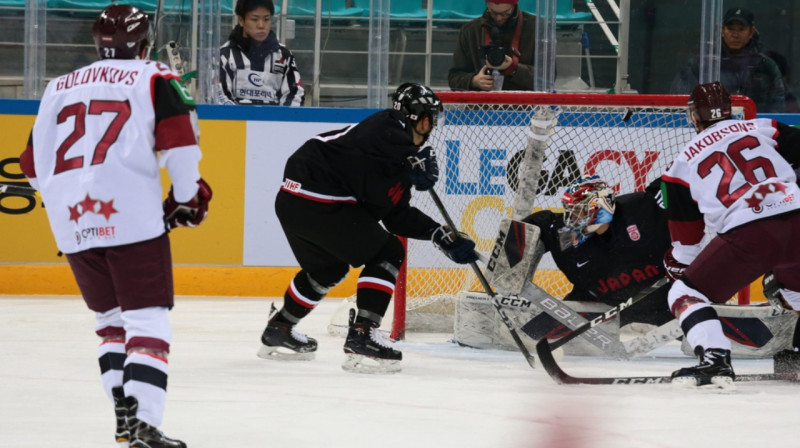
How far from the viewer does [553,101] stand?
14.7ft

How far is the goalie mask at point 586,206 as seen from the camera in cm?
427

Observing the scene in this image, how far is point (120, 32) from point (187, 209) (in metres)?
0.43

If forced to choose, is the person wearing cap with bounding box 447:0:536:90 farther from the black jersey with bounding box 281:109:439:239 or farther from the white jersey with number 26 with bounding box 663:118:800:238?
the white jersey with number 26 with bounding box 663:118:800:238

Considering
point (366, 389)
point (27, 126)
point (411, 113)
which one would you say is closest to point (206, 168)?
point (27, 126)

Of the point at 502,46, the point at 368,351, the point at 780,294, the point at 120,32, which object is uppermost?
the point at 502,46

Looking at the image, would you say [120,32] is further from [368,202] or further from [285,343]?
[285,343]

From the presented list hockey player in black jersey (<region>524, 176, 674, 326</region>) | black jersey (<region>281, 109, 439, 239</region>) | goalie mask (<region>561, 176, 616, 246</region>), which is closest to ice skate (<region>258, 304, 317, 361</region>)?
black jersey (<region>281, 109, 439, 239</region>)

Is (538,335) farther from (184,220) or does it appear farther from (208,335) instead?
(184,220)

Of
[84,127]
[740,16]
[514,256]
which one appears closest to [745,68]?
[740,16]

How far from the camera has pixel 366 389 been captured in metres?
3.48

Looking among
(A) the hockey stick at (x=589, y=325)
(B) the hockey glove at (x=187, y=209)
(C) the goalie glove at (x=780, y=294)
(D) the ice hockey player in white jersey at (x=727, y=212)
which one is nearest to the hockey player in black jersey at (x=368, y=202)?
(A) the hockey stick at (x=589, y=325)

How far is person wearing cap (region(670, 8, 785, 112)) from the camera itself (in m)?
5.93

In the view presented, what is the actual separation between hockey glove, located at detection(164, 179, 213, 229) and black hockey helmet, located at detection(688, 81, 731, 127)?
1.80 meters

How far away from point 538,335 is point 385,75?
2.34 m
